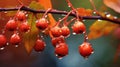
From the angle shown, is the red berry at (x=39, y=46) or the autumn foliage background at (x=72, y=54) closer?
the red berry at (x=39, y=46)

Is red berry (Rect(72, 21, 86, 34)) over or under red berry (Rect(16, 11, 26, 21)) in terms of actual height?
under

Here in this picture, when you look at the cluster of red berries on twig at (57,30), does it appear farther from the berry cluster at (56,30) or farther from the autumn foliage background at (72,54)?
the autumn foliage background at (72,54)

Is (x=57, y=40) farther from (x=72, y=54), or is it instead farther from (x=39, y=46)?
(x=72, y=54)

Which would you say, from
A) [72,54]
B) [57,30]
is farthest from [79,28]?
[72,54]

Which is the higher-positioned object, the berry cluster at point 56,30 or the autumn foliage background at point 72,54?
the berry cluster at point 56,30

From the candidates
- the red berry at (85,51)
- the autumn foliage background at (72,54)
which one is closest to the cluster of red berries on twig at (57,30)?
the red berry at (85,51)

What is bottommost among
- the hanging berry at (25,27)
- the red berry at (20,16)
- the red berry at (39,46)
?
the red berry at (39,46)

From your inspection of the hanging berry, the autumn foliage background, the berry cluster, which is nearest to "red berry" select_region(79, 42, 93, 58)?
the berry cluster

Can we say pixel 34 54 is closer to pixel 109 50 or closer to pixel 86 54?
pixel 109 50

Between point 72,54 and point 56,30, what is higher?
point 56,30

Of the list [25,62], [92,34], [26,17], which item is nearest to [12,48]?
[25,62]

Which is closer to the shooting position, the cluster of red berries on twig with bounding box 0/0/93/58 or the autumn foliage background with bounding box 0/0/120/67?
the cluster of red berries on twig with bounding box 0/0/93/58

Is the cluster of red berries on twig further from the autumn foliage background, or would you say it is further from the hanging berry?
the autumn foliage background
